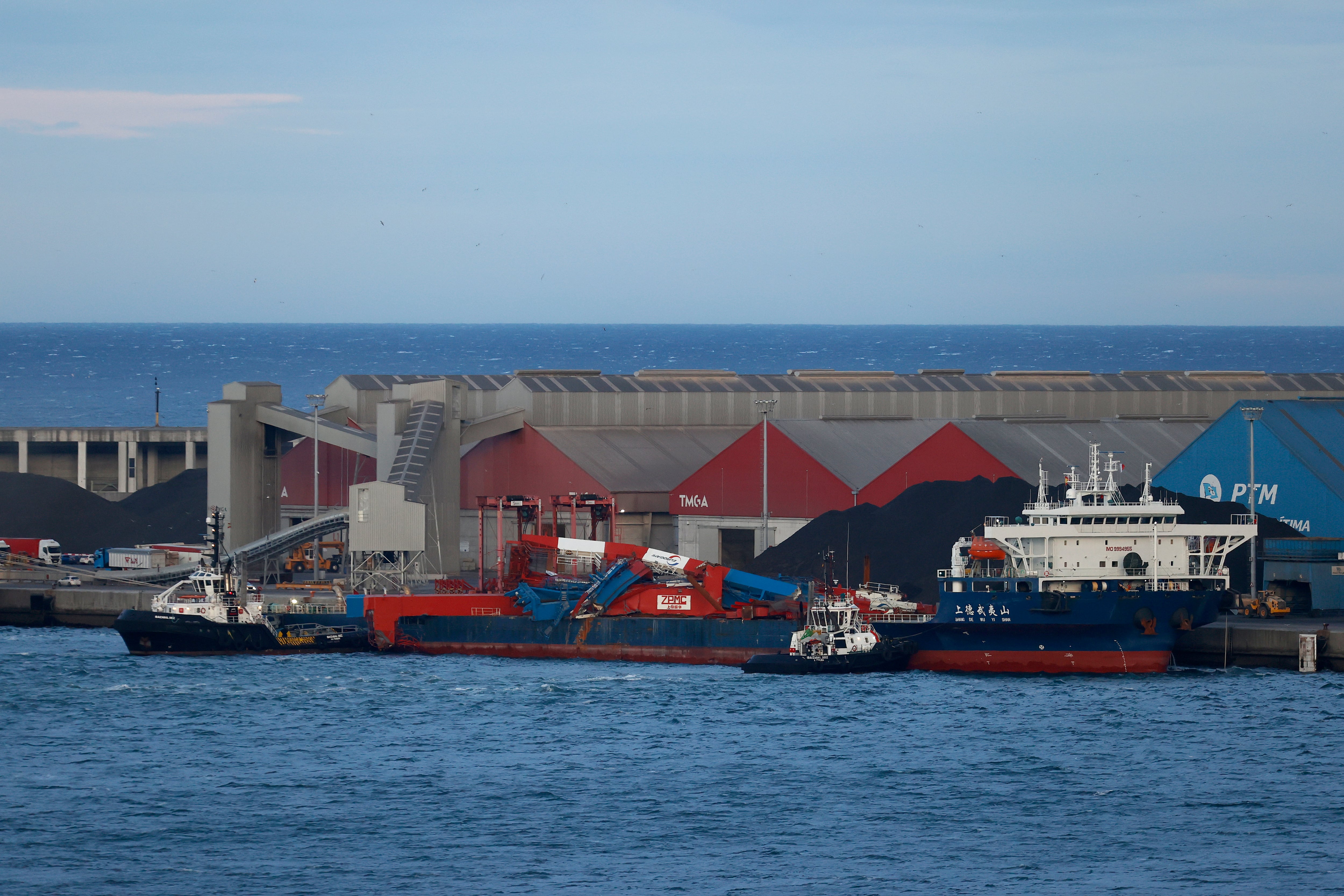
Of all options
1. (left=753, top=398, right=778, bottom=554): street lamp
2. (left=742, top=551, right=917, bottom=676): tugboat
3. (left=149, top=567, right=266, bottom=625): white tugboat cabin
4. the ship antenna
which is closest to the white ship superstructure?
the ship antenna

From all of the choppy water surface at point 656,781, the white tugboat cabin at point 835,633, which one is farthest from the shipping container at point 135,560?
the white tugboat cabin at point 835,633

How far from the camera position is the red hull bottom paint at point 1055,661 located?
2586 inches

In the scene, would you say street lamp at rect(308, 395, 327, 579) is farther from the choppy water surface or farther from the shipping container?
the choppy water surface

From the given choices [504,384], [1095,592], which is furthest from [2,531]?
[1095,592]

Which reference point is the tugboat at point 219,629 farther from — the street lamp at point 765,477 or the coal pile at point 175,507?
the coal pile at point 175,507

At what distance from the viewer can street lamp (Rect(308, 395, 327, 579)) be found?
89562 millimetres

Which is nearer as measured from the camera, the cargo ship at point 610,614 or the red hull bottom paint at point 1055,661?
the red hull bottom paint at point 1055,661

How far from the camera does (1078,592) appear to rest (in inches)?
2554

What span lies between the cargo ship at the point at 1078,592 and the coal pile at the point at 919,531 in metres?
5.54

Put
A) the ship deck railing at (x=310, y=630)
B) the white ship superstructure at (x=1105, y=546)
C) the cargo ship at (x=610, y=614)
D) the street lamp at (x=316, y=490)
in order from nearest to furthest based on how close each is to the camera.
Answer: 1. the white ship superstructure at (x=1105, y=546)
2. the cargo ship at (x=610, y=614)
3. the ship deck railing at (x=310, y=630)
4. the street lamp at (x=316, y=490)

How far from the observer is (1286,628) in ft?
216

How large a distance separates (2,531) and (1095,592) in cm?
6210

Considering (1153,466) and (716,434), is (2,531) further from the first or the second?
(1153,466)

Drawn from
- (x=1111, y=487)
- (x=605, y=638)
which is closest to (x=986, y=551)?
(x=1111, y=487)
